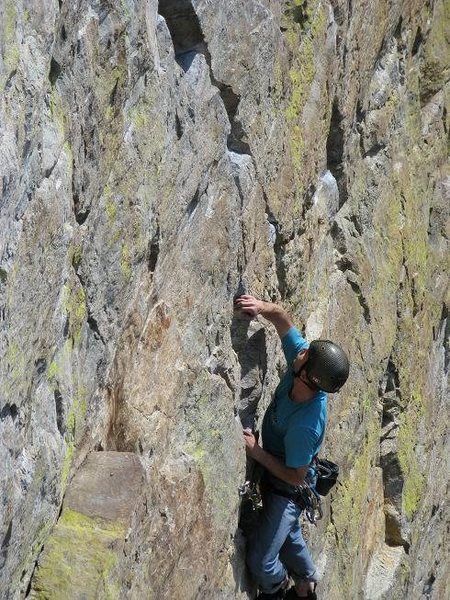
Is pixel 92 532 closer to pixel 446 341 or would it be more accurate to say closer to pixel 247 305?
pixel 247 305

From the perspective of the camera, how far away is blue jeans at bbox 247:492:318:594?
10.8 m

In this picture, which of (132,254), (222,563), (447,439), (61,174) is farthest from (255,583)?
(447,439)

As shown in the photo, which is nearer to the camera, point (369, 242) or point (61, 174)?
point (61, 174)

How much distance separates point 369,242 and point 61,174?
28.1 feet

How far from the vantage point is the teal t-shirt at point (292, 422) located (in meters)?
10.2

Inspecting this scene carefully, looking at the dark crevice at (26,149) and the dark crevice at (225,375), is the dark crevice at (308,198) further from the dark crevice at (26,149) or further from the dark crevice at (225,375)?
the dark crevice at (26,149)

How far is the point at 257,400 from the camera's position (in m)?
11.1

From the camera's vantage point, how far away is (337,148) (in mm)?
13203

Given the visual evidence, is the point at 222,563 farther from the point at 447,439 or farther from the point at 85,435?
the point at 447,439

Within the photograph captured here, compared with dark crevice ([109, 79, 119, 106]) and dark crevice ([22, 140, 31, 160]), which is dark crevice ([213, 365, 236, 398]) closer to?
dark crevice ([109, 79, 119, 106])

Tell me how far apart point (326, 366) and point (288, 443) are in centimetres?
103

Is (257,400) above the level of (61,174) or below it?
below

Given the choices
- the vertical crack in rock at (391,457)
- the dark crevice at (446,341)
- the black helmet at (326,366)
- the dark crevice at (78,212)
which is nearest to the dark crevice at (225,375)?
the black helmet at (326,366)

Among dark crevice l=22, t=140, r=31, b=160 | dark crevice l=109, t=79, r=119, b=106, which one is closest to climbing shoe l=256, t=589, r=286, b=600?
dark crevice l=109, t=79, r=119, b=106
